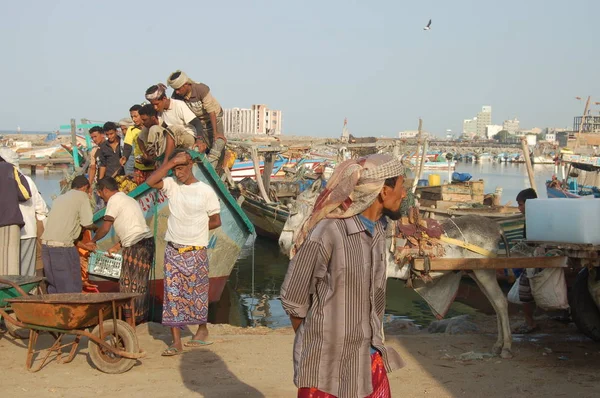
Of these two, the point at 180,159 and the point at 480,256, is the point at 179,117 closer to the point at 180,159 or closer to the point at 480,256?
the point at 180,159

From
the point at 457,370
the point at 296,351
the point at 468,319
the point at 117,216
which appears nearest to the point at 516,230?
the point at 468,319

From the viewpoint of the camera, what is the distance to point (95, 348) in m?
6.01

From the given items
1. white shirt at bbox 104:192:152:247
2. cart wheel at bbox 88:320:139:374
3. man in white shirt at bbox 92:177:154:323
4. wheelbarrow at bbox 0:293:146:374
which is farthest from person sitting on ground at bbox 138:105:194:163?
cart wheel at bbox 88:320:139:374

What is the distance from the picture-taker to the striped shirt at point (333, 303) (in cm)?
298

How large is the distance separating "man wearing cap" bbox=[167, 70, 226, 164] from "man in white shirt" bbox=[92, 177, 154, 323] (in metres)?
1.93

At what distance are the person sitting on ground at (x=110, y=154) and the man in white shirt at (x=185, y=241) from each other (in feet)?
13.4

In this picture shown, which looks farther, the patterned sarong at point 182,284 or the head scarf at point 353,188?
the patterned sarong at point 182,284

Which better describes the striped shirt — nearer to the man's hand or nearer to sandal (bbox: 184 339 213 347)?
the man's hand

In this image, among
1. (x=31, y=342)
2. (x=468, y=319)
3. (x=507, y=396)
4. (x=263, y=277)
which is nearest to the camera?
(x=507, y=396)

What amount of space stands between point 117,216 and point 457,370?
3612 mm

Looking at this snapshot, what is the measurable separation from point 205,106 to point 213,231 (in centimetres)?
177

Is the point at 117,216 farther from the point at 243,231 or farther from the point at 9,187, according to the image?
the point at 243,231

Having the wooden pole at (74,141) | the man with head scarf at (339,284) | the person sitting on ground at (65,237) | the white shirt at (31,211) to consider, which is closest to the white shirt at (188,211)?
the person sitting on ground at (65,237)

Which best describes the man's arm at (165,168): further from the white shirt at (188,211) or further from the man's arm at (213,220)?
the man's arm at (213,220)
